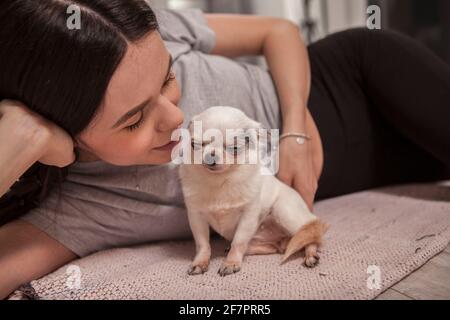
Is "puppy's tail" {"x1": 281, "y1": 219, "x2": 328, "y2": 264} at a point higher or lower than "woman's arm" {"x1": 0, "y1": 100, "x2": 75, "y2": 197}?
lower

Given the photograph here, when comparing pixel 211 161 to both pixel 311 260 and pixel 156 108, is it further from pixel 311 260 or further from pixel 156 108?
pixel 311 260

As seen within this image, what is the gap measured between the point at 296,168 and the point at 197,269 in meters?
0.26

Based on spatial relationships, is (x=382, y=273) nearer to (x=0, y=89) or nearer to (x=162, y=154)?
(x=162, y=154)

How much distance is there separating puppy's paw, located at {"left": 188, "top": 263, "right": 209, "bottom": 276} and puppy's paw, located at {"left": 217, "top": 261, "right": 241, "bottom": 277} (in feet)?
0.08

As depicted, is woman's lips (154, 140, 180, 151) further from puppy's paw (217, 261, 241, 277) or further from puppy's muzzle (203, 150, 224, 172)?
puppy's paw (217, 261, 241, 277)

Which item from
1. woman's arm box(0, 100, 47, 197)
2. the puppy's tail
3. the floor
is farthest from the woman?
the floor

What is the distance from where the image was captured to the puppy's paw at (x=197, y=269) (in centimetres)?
66

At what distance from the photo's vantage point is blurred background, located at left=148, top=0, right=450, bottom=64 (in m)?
1.41

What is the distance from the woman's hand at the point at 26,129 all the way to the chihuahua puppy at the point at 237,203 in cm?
19

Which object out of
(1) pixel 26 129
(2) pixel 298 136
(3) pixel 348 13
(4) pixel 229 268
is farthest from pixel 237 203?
(3) pixel 348 13

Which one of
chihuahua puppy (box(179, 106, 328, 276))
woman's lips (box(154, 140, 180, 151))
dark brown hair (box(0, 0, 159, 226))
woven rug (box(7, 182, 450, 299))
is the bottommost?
woven rug (box(7, 182, 450, 299))

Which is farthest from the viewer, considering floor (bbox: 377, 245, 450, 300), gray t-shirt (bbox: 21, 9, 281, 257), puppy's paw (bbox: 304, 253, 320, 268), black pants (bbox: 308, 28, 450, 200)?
black pants (bbox: 308, 28, 450, 200)

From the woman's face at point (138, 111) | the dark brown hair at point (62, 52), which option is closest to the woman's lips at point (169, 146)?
the woman's face at point (138, 111)
